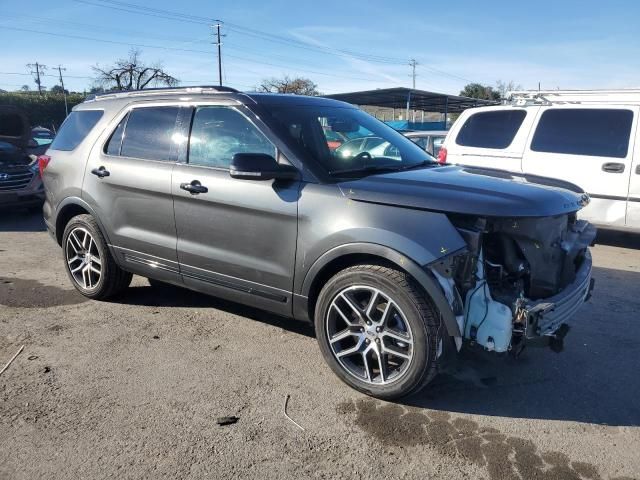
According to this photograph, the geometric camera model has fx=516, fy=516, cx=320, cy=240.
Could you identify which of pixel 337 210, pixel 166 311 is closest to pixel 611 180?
pixel 337 210

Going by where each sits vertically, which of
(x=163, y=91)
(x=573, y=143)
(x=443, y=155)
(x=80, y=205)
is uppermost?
(x=163, y=91)

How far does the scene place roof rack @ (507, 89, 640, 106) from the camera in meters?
7.07

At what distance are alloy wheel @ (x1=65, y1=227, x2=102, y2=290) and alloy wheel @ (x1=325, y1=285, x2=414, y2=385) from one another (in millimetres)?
2555

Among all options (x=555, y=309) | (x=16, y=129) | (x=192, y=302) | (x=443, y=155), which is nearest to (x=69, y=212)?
(x=192, y=302)

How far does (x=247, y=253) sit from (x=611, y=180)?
5422mm

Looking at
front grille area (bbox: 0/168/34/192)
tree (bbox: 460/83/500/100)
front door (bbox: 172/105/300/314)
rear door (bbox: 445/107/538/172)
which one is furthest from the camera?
tree (bbox: 460/83/500/100)

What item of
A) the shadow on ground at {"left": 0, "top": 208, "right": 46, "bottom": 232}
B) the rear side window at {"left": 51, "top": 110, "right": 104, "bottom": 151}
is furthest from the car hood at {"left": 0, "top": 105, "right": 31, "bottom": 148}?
the rear side window at {"left": 51, "top": 110, "right": 104, "bottom": 151}

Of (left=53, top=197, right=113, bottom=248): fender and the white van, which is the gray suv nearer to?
(left=53, top=197, right=113, bottom=248): fender

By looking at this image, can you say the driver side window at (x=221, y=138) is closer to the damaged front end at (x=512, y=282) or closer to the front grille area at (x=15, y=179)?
the damaged front end at (x=512, y=282)

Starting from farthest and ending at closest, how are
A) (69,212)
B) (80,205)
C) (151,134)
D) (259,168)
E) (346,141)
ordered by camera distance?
(69,212) < (80,205) < (151,134) < (346,141) < (259,168)

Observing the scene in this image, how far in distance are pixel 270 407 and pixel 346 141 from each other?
2086 millimetres

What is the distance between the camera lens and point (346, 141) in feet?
13.4

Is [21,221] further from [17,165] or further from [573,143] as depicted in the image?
[573,143]

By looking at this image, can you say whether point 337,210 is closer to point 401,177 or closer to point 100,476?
point 401,177
